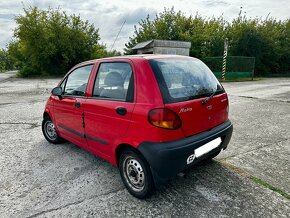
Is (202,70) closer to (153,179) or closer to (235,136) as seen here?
(153,179)

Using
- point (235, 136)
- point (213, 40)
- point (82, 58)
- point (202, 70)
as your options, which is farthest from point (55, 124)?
point (82, 58)

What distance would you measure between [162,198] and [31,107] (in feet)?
23.2

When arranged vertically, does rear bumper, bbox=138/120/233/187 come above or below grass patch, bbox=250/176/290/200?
above

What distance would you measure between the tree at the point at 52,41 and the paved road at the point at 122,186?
920 inches

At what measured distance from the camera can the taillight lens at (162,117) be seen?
2285 millimetres

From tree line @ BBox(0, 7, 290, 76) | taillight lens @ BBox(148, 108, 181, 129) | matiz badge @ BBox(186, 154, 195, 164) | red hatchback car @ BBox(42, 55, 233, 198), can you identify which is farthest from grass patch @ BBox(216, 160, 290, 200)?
tree line @ BBox(0, 7, 290, 76)

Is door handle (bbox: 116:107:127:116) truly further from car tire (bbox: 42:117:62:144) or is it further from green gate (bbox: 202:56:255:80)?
green gate (bbox: 202:56:255:80)

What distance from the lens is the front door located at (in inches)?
130

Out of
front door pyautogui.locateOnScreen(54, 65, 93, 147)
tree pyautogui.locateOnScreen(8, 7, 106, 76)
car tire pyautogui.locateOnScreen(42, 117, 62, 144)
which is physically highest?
tree pyautogui.locateOnScreen(8, 7, 106, 76)

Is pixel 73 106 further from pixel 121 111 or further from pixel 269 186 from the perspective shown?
pixel 269 186

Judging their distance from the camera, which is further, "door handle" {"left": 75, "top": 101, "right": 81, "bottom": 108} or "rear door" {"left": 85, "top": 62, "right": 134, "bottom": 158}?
"door handle" {"left": 75, "top": 101, "right": 81, "bottom": 108}

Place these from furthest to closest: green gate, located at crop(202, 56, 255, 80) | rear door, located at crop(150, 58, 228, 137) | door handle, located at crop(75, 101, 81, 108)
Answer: green gate, located at crop(202, 56, 255, 80) < door handle, located at crop(75, 101, 81, 108) < rear door, located at crop(150, 58, 228, 137)

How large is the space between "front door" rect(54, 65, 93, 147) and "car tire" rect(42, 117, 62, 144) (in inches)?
15.5

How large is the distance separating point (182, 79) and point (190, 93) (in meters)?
0.20
